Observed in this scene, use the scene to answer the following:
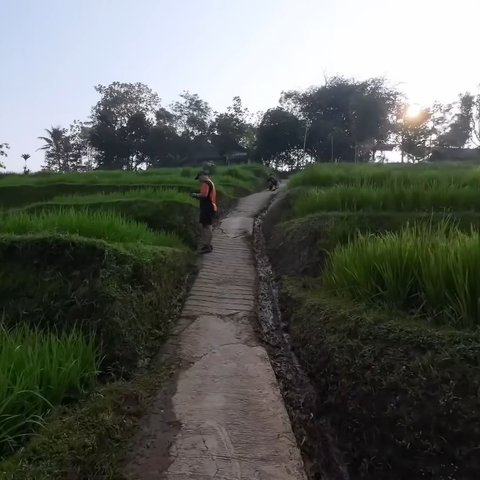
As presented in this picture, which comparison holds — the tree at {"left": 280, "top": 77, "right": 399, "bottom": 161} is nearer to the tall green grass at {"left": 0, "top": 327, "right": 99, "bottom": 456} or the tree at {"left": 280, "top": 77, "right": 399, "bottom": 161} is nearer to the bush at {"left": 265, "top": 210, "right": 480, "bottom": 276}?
the bush at {"left": 265, "top": 210, "right": 480, "bottom": 276}

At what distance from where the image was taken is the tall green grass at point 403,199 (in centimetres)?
823

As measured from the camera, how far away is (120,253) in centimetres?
519

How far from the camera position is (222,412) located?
3.70m

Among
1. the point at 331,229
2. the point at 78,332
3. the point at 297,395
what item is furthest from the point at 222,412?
the point at 331,229

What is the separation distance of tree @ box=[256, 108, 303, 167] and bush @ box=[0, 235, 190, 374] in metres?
33.5

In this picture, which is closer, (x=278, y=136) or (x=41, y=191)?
(x=41, y=191)

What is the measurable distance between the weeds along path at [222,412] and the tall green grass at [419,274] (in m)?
1.19

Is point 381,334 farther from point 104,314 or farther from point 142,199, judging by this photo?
point 142,199

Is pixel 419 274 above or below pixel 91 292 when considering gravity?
above

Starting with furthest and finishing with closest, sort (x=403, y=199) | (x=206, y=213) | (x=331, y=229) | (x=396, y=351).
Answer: (x=206, y=213), (x=403, y=199), (x=331, y=229), (x=396, y=351)

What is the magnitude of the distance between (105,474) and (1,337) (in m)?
1.38

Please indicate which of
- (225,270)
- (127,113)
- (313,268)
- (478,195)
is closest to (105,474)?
(313,268)

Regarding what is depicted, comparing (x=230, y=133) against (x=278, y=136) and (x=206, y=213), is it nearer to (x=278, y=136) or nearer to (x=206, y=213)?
(x=278, y=136)

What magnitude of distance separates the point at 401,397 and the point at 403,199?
19.2 feet
